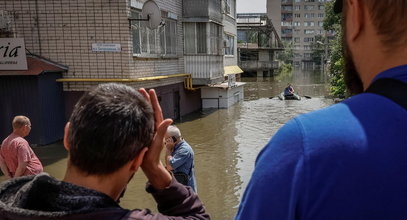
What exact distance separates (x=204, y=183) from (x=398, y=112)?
6.80 meters

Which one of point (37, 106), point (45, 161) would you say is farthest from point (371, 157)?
point (37, 106)

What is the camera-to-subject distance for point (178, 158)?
4.80 metres

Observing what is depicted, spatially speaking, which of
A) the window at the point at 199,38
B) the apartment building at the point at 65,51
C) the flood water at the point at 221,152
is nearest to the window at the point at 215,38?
the window at the point at 199,38

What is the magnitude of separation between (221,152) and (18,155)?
19.4 feet

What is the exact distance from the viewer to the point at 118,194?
1486mm

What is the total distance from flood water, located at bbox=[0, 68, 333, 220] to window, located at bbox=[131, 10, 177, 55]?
2806mm

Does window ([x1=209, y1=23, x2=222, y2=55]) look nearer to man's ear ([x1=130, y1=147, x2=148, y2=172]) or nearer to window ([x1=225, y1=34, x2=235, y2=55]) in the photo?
window ([x1=225, y1=34, x2=235, y2=55])

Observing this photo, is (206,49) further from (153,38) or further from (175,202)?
(175,202)

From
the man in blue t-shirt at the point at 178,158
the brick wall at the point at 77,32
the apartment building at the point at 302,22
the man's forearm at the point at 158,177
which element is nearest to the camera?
the man's forearm at the point at 158,177

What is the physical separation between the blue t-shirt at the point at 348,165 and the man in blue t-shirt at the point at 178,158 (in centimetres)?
388

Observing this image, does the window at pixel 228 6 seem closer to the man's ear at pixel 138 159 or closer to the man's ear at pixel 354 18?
the man's ear at pixel 138 159

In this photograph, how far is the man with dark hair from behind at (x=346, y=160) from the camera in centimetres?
90

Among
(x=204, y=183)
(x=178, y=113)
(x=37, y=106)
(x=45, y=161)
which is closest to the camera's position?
(x=204, y=183)

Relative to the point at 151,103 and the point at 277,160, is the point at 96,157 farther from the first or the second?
the point at 277,160
